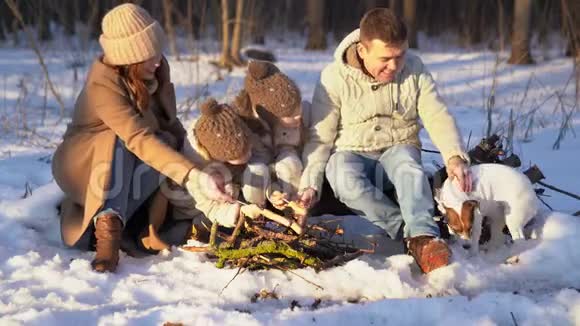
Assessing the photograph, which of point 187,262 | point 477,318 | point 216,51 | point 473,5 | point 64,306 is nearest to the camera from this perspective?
point 477,318

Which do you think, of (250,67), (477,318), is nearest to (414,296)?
(477,318)

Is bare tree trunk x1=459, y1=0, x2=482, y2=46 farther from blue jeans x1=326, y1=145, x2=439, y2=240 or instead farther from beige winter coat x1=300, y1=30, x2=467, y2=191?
blue jeans x1=326, y1=145, x2=439, y2=240

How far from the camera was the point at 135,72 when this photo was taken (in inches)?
113

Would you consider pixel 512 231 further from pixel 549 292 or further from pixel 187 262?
pixel 187 262

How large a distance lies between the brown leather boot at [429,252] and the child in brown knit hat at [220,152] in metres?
0.70

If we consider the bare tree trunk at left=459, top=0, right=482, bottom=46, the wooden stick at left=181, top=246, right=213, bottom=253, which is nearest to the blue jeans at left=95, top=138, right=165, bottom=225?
the wooden stick at left=181, top=246, right=213, bottom=253

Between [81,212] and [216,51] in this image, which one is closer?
[81,212]

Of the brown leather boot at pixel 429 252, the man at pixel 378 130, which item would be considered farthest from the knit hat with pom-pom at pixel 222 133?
the brown leather boot at pixel 429 252

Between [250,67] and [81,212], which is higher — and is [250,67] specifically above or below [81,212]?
above

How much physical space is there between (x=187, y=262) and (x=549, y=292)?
133 cm

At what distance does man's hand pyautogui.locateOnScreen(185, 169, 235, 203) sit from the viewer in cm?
277

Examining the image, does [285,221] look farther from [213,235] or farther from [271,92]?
[271,92]

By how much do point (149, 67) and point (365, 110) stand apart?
0.92 m

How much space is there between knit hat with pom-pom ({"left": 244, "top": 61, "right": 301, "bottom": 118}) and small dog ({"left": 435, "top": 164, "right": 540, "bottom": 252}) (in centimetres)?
71
